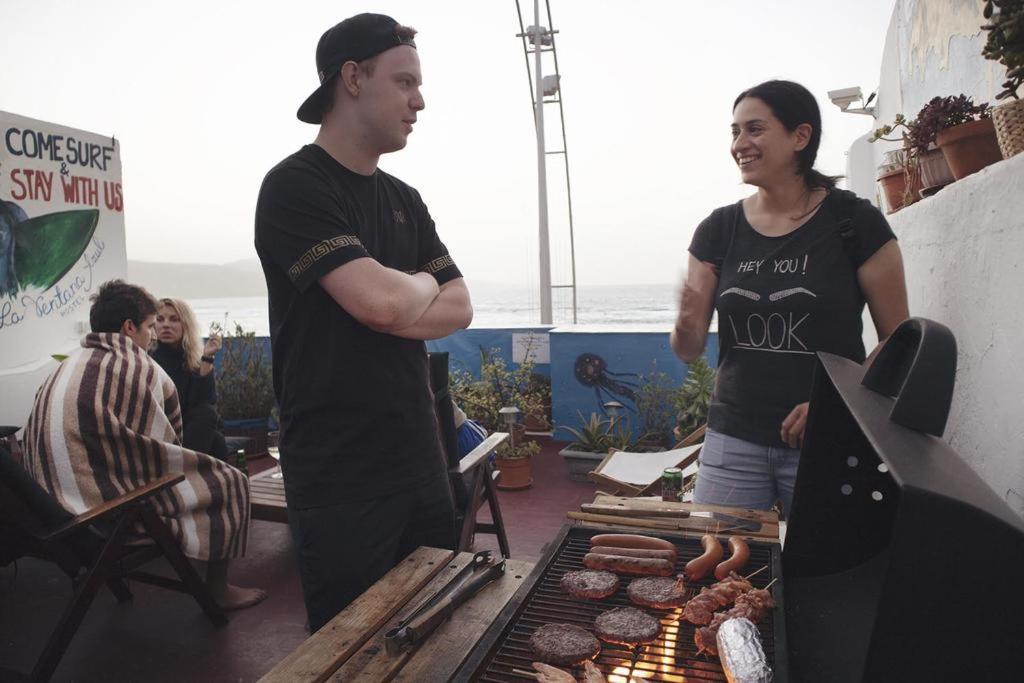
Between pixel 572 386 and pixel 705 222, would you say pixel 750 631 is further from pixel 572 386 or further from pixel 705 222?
pixel 572 386

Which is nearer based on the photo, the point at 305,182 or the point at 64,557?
the point at 305,182

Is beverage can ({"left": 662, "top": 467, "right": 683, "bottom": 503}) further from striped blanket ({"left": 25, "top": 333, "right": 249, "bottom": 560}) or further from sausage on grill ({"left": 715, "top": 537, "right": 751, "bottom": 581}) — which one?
striped blanket ({"left": 25, "top": 333, "right": 249, "bottom": 560})

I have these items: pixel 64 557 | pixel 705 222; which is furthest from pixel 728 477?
pixel 64 557

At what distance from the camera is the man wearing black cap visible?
1691 millimetres

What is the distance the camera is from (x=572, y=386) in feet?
24.2

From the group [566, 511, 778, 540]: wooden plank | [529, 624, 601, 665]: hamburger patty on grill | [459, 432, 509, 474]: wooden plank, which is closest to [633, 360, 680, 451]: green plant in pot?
[459, 432, 509, 474]: wooden plank

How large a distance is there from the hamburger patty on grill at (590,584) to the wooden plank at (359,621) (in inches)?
14.4

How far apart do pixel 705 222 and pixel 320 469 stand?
1.56 m

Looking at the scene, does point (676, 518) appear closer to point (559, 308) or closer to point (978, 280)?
point (978, 280)

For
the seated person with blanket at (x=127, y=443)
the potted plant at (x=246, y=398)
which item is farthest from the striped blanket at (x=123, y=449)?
the potted plant at (x=246, y=398)

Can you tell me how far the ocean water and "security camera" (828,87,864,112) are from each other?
18.7 metres

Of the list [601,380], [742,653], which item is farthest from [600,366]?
[742,653]

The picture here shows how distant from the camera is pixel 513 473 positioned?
602cm

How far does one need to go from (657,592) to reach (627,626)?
18 cm
